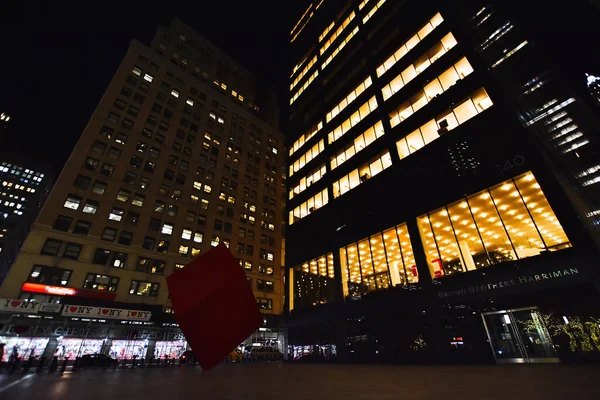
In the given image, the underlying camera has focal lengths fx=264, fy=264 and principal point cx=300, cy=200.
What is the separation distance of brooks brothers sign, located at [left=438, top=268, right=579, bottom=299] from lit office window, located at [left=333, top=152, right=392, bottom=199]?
10.8 m

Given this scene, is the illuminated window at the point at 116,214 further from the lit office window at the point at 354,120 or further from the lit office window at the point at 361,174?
the lit office window at the point at 354,120

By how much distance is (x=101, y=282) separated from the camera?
3050cm

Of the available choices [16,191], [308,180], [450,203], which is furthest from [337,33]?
[16,191]

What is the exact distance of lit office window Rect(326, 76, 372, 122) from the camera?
92.8 feet

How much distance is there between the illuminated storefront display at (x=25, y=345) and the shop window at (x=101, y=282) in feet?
18.7

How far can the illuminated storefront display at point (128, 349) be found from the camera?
28.7 m

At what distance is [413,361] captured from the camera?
54.1ft

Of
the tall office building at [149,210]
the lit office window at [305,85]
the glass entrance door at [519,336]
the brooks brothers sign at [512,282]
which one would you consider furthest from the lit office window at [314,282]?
the lit office window at [305,85]

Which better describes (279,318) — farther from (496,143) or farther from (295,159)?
(496,143)

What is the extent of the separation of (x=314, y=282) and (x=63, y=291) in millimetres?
26154

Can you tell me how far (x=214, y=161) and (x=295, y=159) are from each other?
1994cm

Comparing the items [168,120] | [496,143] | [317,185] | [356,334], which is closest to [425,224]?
[496,143]

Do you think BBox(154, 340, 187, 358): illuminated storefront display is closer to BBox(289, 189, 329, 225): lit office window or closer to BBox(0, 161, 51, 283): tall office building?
BBox(289, 189, 329, 225): lit office window

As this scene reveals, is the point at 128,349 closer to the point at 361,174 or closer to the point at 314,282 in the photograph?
the point at 314,282
